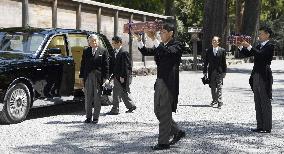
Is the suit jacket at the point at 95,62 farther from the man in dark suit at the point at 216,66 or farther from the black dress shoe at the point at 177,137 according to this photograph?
the man in dark suit at the point at 216,66

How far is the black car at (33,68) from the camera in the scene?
9508 millimetres

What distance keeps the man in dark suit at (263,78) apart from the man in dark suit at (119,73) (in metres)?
A: 3.24

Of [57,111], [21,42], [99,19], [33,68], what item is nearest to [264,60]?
[33,68]

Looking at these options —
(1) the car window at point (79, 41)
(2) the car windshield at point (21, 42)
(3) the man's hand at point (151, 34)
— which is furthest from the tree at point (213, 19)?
(3) the man's hand at point (151, 34)

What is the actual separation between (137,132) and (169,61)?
2105mm

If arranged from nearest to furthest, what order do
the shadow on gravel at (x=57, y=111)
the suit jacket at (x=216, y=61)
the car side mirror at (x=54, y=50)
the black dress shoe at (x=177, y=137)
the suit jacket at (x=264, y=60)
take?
the black dress shoe at (x=177, y=137) → the suit jacket at (x=264, y=60) → the car side mirror at (x=54, y=50) → the shadow on gravel at (x=57, y=111) → the suit jacket at (x=216, y=61)

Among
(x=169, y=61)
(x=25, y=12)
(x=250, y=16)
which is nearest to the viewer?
(x=169, y=61)

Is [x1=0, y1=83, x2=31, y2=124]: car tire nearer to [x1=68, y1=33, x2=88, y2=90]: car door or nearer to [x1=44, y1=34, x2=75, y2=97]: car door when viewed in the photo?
[x1=44, y1=34, x2=75, y2=97]: car door

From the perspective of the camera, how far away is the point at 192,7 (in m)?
61.9

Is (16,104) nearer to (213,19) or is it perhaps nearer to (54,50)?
(54,50)

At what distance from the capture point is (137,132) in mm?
9117

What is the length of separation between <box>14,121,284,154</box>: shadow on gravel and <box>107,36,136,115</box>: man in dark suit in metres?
1.51

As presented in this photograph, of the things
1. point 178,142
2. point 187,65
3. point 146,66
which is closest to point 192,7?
point 187,65

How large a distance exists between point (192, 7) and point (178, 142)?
54.9m
